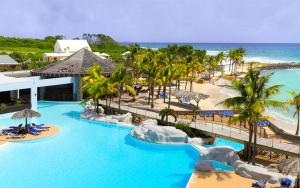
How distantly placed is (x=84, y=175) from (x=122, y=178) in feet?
7.55

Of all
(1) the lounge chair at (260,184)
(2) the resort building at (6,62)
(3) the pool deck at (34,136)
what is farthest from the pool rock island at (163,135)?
(2) the resort building at (6,62)

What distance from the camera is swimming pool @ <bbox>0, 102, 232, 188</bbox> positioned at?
21.8 m

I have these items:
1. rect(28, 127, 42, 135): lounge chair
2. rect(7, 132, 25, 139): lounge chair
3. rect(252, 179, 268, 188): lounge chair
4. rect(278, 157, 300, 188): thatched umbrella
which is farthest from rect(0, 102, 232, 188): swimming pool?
rect(278, 157, 300, 188): thatched umbrella

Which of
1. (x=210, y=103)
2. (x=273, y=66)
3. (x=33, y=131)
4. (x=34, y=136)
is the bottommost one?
(x=34, y=136)

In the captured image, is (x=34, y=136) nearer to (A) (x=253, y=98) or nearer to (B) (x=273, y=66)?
(A) (x=253, y=98)

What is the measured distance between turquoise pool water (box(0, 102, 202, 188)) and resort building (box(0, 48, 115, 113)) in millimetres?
6131

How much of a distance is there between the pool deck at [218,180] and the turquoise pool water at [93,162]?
80 cm

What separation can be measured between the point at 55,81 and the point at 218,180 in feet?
91.2

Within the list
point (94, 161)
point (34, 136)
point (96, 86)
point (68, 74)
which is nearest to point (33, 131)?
point (34, 136)

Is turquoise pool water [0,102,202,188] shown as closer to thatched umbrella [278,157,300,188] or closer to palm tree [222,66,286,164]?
palm tree [222,66,286,164]

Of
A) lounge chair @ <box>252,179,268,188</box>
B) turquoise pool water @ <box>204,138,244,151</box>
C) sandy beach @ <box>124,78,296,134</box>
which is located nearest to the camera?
lounge chair @ <box>252,179,268,188</box>

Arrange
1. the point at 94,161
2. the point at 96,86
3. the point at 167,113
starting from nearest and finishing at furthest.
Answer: the point at 94,161 → the point at 167,113 → the point at 96,86

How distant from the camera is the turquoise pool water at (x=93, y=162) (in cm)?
2175

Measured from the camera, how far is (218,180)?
846 inches
